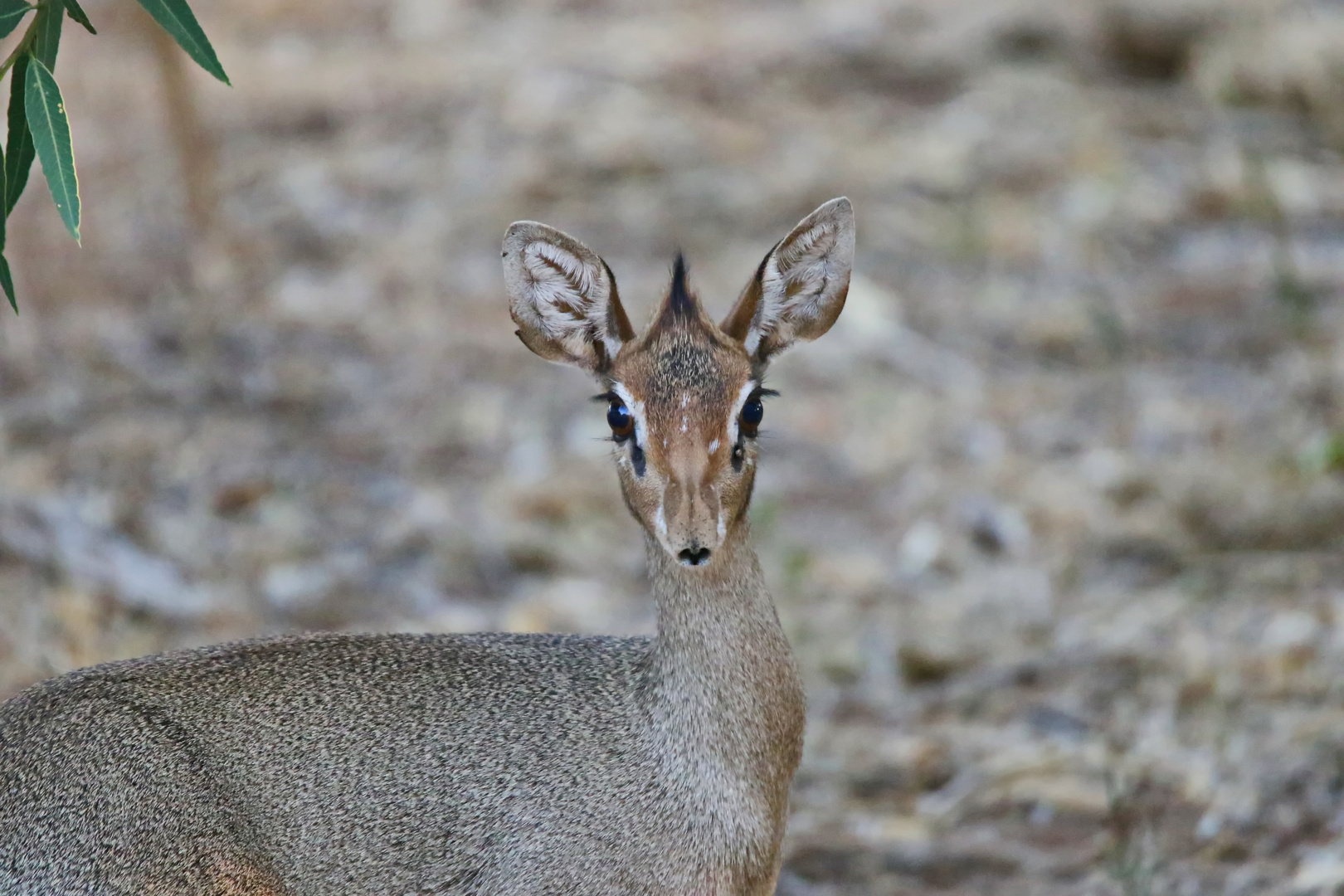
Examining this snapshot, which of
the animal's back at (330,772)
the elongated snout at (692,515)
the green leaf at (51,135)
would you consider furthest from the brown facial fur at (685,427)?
the green leaf at (51,135)

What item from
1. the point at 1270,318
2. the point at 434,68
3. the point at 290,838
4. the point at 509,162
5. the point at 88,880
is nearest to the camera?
the point at 88,880

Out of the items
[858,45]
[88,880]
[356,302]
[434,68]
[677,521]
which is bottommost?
[88,880]

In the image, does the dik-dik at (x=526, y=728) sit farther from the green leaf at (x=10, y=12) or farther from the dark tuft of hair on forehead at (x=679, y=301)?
the green leaf at (x=10, y=12)

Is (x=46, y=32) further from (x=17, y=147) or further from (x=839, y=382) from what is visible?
(x=839, y=382)

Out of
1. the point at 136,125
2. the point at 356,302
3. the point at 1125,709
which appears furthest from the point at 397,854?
the point at 136,125

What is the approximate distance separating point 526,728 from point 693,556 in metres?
0.70

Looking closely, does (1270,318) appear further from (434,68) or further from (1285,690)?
(434,68)

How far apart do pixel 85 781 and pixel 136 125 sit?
7.50 meters

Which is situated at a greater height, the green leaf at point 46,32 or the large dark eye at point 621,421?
the large dark eye at point 621,421

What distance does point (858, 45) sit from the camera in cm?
1156

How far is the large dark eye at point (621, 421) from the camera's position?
3754mm

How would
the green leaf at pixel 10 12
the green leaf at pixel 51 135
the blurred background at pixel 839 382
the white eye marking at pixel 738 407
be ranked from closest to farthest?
the green leaf at pixel 51 135
the green leaf at pixel 10 12
the white eye marking at pixel 738 407
the blurred background at pixel 839 382

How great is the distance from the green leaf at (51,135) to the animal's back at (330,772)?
43.1 inches

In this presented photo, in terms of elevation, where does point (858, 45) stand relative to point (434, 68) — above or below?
above
